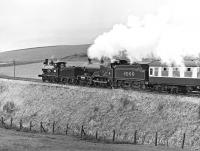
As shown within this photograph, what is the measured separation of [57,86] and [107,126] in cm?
1588

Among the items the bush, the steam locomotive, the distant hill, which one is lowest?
the bush

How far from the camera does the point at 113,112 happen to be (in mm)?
35750

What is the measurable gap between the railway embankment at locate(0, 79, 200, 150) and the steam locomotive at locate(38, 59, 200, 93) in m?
2.26

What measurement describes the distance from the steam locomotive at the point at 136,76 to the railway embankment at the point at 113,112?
226 centimetres

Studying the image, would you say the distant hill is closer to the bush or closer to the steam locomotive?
the steam locomotive

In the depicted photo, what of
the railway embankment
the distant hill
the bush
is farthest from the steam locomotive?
the distant hill

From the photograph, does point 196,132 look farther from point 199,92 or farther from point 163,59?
point 163,59

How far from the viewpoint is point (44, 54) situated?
13525cm

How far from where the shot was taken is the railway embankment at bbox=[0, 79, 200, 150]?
1180 inches

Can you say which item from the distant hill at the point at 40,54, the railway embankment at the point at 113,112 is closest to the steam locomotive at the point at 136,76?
the railway embankment at the point at 113,112

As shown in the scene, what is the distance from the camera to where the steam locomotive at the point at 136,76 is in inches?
1355

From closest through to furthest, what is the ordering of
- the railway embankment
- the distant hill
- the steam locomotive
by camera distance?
the railway embankment, the steam locomotive, the distant hill

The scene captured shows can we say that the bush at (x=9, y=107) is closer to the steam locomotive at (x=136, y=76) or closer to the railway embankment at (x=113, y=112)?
the railway embankment at (x=113, y=112)

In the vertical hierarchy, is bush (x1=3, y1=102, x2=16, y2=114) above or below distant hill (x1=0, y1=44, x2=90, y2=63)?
below
